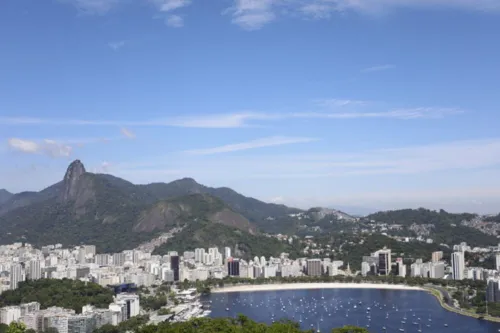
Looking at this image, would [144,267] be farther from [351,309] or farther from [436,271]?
[436,271]

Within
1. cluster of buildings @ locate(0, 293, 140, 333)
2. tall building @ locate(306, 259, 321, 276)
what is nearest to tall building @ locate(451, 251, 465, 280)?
tall building @ locate(306, 259, 321, 276)

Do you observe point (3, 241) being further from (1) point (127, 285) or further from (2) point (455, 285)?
(2) point (455, 285)

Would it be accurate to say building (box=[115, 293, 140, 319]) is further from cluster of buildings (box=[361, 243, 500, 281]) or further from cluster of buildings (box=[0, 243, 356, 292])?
cluster of buildings (box=[361, 243, 500, 281])

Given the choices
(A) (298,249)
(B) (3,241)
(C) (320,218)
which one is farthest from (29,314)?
(C) (320,218)

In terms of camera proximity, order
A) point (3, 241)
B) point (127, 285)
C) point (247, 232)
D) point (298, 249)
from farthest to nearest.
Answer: point (3, 241)
point (247, 232)
point (298, 249)
point (127, 285)

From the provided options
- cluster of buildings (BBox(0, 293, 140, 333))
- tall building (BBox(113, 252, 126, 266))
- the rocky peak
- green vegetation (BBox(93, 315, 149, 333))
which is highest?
the rocky peak

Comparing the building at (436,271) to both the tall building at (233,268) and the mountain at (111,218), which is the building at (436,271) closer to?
the tall building at (233,268)
